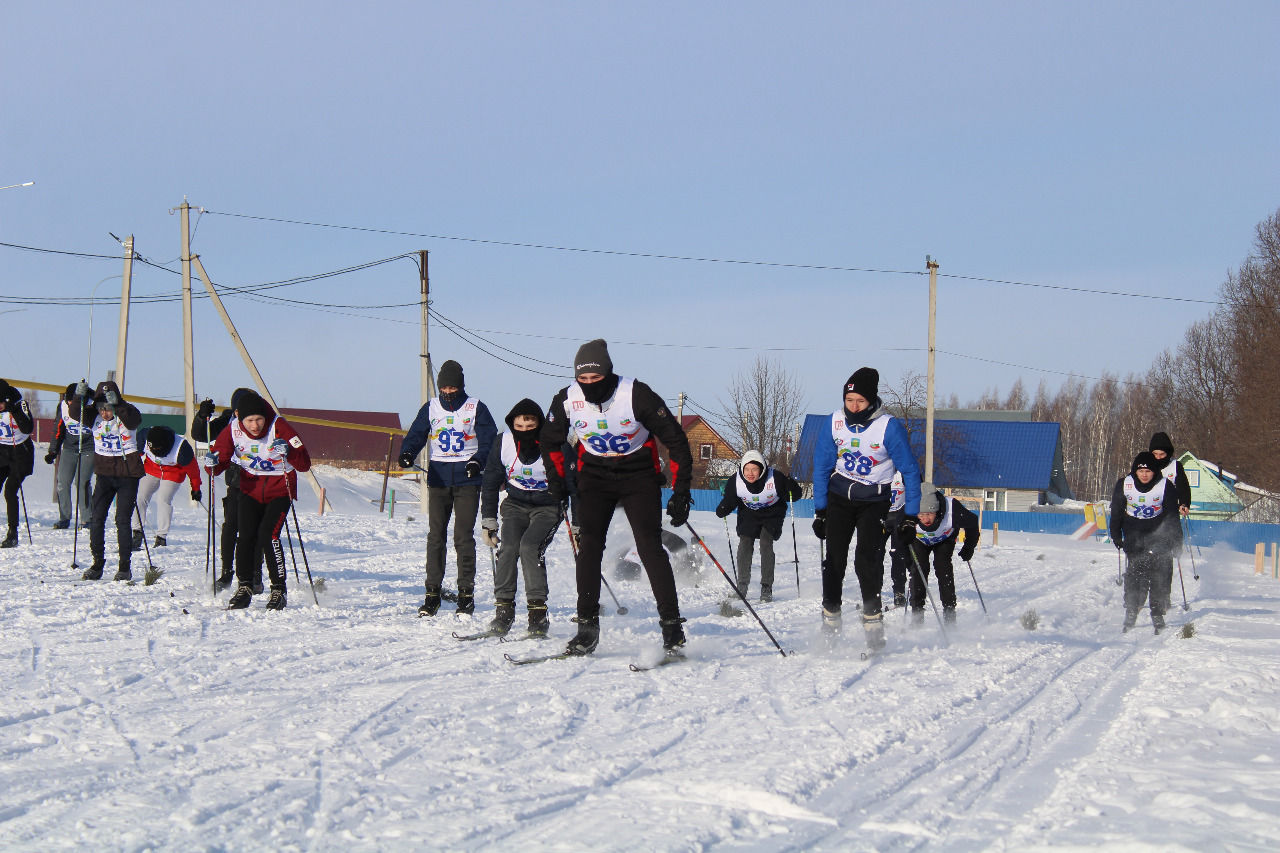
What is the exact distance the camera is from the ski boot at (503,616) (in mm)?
6977

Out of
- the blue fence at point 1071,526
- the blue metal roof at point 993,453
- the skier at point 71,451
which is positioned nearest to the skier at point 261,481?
the skier at point 71,451

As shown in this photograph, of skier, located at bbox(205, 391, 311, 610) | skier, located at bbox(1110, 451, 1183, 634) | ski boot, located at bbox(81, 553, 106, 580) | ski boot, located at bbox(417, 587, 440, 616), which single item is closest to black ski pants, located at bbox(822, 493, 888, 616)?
ski boot, located at bbox(417, 587, 440, 616)

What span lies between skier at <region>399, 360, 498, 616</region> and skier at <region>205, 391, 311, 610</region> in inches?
37.2

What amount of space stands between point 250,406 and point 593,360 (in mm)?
3399

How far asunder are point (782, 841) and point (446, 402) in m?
5.68

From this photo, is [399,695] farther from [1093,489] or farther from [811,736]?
[1093,489]

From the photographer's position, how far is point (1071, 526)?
A: 38.9 metres

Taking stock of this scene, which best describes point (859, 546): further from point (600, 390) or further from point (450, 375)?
point (450, 375)

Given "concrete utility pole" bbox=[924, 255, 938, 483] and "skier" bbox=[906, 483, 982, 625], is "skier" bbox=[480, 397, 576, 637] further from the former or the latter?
"concrete utility pole" bbox=[924, 255, 938, 483]

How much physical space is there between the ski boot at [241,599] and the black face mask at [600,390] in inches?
138

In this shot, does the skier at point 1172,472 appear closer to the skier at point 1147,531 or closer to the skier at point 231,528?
the skier at point 1147,531

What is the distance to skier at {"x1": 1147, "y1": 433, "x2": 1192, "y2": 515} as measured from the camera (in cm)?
970

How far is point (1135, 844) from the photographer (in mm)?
3004

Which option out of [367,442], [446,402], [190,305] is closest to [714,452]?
[367,442]
